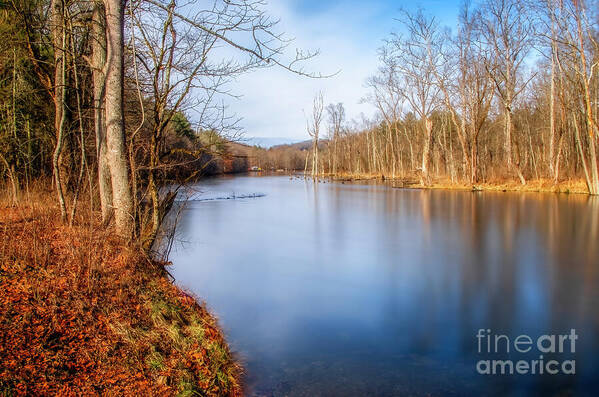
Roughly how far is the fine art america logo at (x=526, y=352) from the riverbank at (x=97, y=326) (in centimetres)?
253

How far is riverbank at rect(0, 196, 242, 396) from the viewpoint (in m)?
2.65

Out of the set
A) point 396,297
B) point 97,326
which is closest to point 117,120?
point 97,326

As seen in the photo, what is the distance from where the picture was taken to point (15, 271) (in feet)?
11.7

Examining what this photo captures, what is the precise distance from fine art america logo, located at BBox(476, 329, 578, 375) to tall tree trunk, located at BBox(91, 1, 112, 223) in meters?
4.88

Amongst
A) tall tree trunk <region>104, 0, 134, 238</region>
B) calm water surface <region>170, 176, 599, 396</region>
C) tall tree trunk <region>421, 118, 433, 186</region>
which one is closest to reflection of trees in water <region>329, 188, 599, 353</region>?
calm water surface <region>170, 176, 599, 396</region>

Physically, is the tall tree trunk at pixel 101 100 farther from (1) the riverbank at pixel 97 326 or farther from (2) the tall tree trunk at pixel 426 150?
(2) the tall tree trunk at pixel 426 150

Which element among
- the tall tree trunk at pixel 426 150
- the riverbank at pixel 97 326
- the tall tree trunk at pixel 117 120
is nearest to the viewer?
the riverbank at pixel 97 326

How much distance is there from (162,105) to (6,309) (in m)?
3.60

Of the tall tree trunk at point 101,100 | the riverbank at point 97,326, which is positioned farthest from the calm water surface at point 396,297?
the tall tree trunk at point 101,100

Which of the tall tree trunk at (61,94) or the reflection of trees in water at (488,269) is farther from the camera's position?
the tall tree trunk at (61,94)

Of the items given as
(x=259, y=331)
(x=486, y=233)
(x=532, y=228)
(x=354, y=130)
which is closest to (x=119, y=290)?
(x=259, y=331)

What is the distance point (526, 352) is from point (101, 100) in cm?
603

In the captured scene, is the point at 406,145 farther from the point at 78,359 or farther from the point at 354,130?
the point at 78,359

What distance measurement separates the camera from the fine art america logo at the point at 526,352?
3588 millimetres
